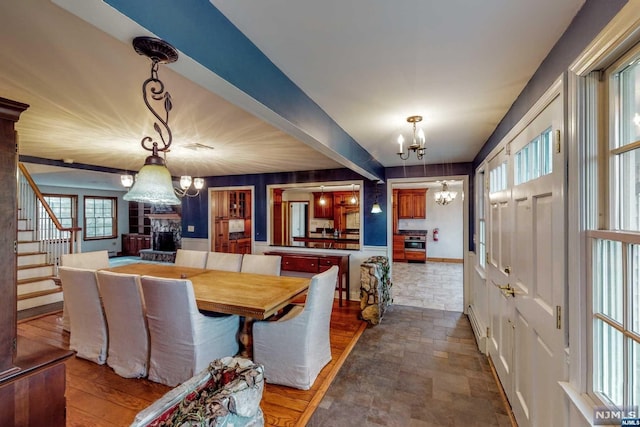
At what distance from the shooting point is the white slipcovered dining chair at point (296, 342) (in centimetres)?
230

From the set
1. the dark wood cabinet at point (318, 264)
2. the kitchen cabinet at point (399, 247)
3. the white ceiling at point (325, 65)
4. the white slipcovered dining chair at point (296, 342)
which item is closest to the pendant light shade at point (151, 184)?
the white ceiling at point (325, 65)

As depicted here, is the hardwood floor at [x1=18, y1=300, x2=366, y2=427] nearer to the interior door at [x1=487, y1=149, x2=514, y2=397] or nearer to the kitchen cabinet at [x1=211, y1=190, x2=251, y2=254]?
the interior door at [x1=487, y1=149, x2=514, y2=397]

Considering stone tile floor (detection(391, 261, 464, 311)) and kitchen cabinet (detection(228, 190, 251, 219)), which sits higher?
kitchen cabinet (detection(228, 190, 251, 219))

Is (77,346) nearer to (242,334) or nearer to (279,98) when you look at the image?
(242,334)

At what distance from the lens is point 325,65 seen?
1.51 m

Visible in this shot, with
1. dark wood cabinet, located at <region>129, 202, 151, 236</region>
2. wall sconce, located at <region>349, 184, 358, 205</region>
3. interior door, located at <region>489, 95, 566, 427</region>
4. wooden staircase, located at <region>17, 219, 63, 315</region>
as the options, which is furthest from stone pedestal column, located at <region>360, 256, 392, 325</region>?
dark wood cabinet, located at <region>129, 202, 151, 236</region>

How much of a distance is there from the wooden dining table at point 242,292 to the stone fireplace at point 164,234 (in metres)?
5.12

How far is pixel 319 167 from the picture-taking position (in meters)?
4.80

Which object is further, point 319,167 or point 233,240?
point 233,240

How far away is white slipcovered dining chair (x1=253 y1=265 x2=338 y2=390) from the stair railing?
443cm

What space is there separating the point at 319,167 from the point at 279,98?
3.24m

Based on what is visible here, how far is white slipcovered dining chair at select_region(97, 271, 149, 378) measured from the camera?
236 cm

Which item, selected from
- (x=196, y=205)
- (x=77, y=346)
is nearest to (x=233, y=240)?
(x=196, y=205)

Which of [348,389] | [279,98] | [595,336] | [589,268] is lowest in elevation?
[348,389]
